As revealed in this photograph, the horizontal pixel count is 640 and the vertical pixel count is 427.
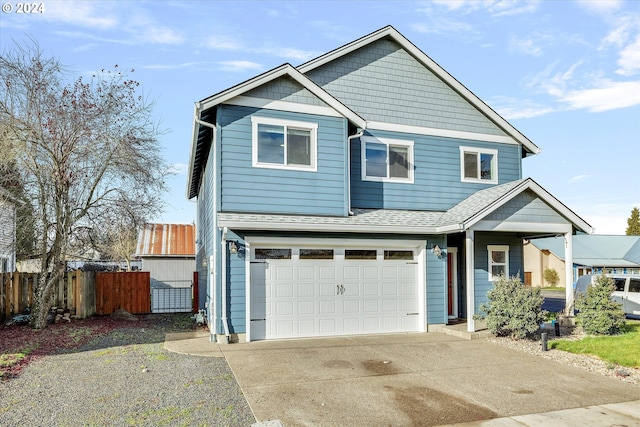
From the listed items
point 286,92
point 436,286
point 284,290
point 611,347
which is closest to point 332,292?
point 284,290

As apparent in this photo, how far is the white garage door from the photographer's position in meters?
11.4

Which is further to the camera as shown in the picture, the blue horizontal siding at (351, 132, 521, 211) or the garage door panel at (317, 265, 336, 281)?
the blue horizontal siding at (351, 132, 521, 211)

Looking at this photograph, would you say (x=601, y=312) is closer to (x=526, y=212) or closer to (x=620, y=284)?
(x=526, y=212)

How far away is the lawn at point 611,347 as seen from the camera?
30.5 ft

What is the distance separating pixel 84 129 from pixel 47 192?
2.15 m

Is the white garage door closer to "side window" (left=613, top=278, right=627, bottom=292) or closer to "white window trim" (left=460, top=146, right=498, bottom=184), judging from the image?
"white window trim" (left=460, top=146, right=498, bottom=184)

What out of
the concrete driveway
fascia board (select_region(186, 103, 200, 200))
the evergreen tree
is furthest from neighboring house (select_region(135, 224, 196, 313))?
the evergreen tree

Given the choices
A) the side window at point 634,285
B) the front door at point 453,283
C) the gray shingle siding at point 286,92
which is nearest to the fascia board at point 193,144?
the gray shingle siding at point 286,92

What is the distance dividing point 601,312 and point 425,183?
223 inches

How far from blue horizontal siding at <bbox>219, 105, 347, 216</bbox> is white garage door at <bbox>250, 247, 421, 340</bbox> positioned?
44.8 inches

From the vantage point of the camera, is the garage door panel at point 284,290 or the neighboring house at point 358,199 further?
the garage door panel at point 284,290

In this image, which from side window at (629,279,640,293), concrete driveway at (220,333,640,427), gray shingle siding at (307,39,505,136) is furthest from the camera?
side window at (629,279,640,293)

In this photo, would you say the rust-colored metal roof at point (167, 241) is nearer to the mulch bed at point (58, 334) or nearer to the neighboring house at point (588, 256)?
the mulch bed at point (58, 334)

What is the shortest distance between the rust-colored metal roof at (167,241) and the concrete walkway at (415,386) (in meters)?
15.9
